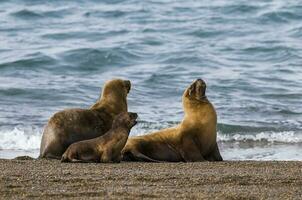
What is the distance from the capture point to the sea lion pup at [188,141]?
9.80 meters

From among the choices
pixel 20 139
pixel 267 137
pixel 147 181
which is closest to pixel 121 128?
pixel 147 181

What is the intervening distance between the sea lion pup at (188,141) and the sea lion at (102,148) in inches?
16.7

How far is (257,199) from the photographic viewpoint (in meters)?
6.75

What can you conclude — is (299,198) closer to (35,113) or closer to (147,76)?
(35,113)

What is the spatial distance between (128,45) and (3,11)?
6.85 m

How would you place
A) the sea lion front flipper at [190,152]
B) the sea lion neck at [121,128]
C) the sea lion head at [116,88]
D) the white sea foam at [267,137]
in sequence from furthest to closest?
the white sea foam at [267,137], the sea lion head at [116,88], the sea lion front flipper at [190,152], the sea lion neck at [121,128]

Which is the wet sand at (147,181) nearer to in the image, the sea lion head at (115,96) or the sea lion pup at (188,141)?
the sea lion pup at (188,141)

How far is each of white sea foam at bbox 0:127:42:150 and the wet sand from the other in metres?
3.50

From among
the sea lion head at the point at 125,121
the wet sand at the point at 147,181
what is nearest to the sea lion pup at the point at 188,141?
the sea lion head at the point at 125,121

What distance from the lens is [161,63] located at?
20359 millimetres

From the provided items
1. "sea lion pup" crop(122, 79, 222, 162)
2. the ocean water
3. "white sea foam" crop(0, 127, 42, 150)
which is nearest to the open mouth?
"sea lion pup" crop(122, 79, 222, 162)

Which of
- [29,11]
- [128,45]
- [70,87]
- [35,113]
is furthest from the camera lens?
[29,11]

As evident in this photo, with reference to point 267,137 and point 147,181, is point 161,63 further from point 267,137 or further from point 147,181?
→ point 147,181

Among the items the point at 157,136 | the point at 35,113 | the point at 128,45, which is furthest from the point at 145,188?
the point at 128,45
